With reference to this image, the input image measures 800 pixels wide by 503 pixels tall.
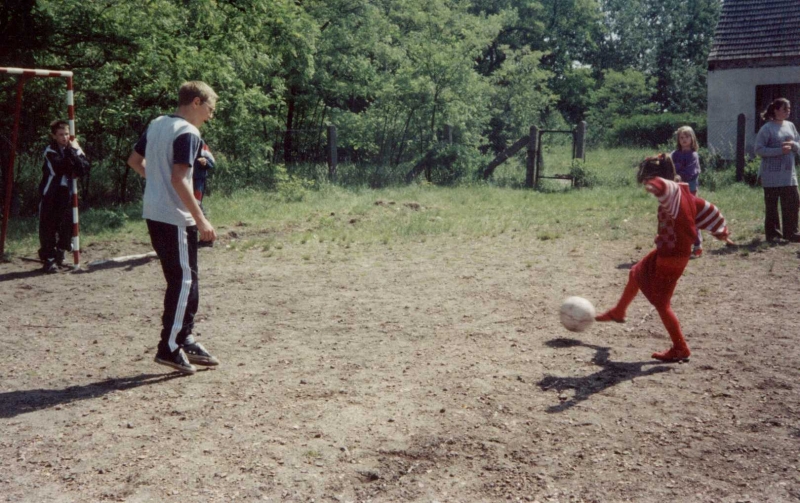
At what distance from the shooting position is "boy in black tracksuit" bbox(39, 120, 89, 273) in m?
9.70

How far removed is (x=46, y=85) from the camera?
45.2 feet

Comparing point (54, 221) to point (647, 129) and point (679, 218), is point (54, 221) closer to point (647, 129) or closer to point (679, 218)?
point (679, 218)

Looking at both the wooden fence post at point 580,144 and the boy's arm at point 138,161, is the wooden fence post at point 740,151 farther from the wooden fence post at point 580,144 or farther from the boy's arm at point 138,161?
the boy's arm at point 138,161

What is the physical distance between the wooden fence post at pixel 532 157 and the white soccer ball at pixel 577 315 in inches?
517

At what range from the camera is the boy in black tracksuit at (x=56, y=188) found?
9703 millimetres

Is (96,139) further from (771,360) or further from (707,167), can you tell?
(707,167)

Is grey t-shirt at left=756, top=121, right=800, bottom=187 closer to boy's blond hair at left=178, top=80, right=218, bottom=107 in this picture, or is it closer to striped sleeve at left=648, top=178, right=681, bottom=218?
striped sleeve at left=648, top=178, right=681, bottom=218

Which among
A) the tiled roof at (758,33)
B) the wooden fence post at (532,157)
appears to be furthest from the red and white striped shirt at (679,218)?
the tiled roof at (758,33)

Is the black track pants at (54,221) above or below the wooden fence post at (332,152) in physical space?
below

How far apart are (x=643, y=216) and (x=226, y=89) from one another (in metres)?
8.79

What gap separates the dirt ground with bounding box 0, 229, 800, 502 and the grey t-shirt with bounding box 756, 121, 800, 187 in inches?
86.6

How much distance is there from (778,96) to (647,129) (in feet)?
46.3

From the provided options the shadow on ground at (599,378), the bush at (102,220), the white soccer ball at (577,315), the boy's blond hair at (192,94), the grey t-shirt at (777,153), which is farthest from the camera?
the bush at (102,220)

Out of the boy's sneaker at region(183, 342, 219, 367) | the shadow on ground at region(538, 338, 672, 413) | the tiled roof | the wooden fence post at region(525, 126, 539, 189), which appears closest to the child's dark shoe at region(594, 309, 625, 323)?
the shadow on ground at region(538, 338, 672, 413)
